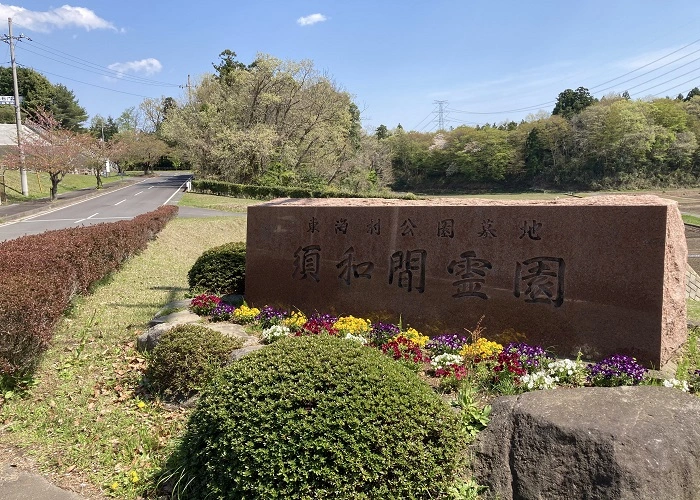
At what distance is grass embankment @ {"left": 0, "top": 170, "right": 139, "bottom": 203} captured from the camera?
27823 millimetres

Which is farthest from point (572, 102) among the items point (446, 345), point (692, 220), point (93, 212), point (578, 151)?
point (446, 345)

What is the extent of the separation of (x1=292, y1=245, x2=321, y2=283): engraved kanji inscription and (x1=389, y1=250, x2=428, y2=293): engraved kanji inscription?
45.9 inches

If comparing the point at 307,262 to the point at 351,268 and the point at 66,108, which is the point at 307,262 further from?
the point at 66,108

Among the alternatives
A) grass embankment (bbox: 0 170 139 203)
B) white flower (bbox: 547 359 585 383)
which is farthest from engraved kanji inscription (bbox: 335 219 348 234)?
grass embankment (bbox: 0 170 139 203)

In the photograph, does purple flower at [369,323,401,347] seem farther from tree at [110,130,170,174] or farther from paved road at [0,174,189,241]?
tree at [110,130,170,174]

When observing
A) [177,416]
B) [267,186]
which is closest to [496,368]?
[177,416]

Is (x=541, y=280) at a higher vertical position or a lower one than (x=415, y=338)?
higher

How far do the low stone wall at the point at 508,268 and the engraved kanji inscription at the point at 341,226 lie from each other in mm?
15

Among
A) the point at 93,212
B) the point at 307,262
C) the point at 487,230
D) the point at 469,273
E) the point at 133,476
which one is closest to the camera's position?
the point at 133,476

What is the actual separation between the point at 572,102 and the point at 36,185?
56.2m

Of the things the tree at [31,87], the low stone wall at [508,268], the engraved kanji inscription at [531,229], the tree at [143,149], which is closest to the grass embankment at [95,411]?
the low stone wall at [508,268]

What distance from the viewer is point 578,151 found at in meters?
49.3

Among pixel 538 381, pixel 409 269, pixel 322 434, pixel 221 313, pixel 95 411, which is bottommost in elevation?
pixel 95 411

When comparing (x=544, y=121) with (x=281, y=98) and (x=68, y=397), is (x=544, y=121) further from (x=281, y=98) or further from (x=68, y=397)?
(x=68, y=397)
